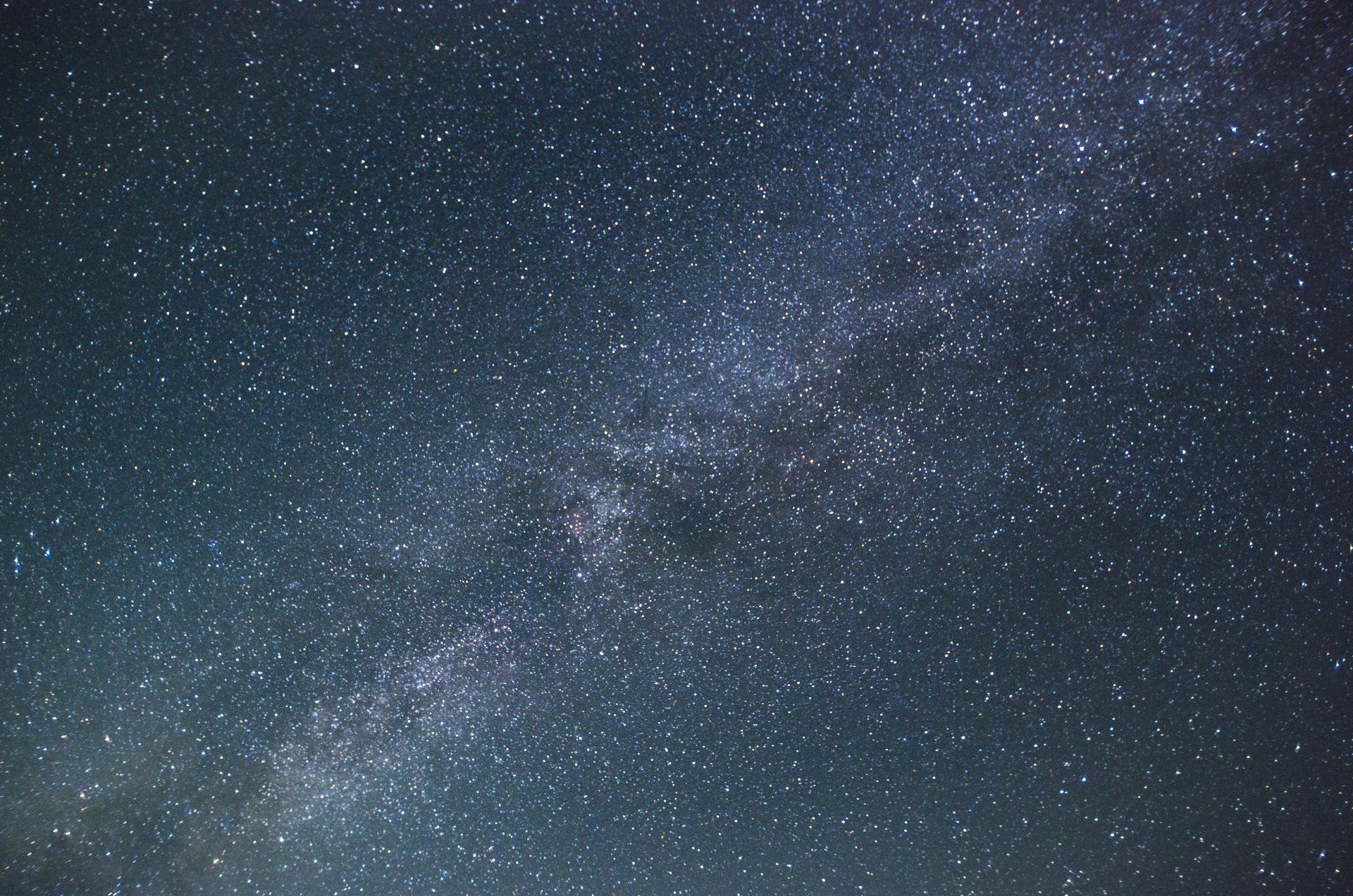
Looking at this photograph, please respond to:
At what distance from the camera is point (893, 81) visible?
3.14 ft

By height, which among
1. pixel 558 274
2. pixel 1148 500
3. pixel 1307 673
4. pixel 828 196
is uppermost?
pixel 558 274

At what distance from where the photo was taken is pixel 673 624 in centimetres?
110

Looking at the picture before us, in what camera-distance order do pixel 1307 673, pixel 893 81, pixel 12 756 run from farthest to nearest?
pixel 12 756 → pixel 1307 673 → pixel 893 81

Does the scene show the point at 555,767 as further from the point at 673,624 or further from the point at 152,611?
the point at 152,611

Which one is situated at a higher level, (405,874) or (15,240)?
(15,240)

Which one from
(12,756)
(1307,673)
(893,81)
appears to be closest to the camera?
(893,81)

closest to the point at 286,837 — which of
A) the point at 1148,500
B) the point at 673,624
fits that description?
the point at 673,624

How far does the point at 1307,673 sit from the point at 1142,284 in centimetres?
75

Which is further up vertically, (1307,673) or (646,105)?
(646,105)

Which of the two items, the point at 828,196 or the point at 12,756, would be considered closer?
the point at 828,196

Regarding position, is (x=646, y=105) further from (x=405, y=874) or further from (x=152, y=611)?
(x=405, y=874)

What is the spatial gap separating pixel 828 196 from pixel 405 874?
1.43 m

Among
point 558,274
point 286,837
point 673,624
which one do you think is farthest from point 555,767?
point 558,274

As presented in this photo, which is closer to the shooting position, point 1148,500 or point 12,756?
point 1148,500
